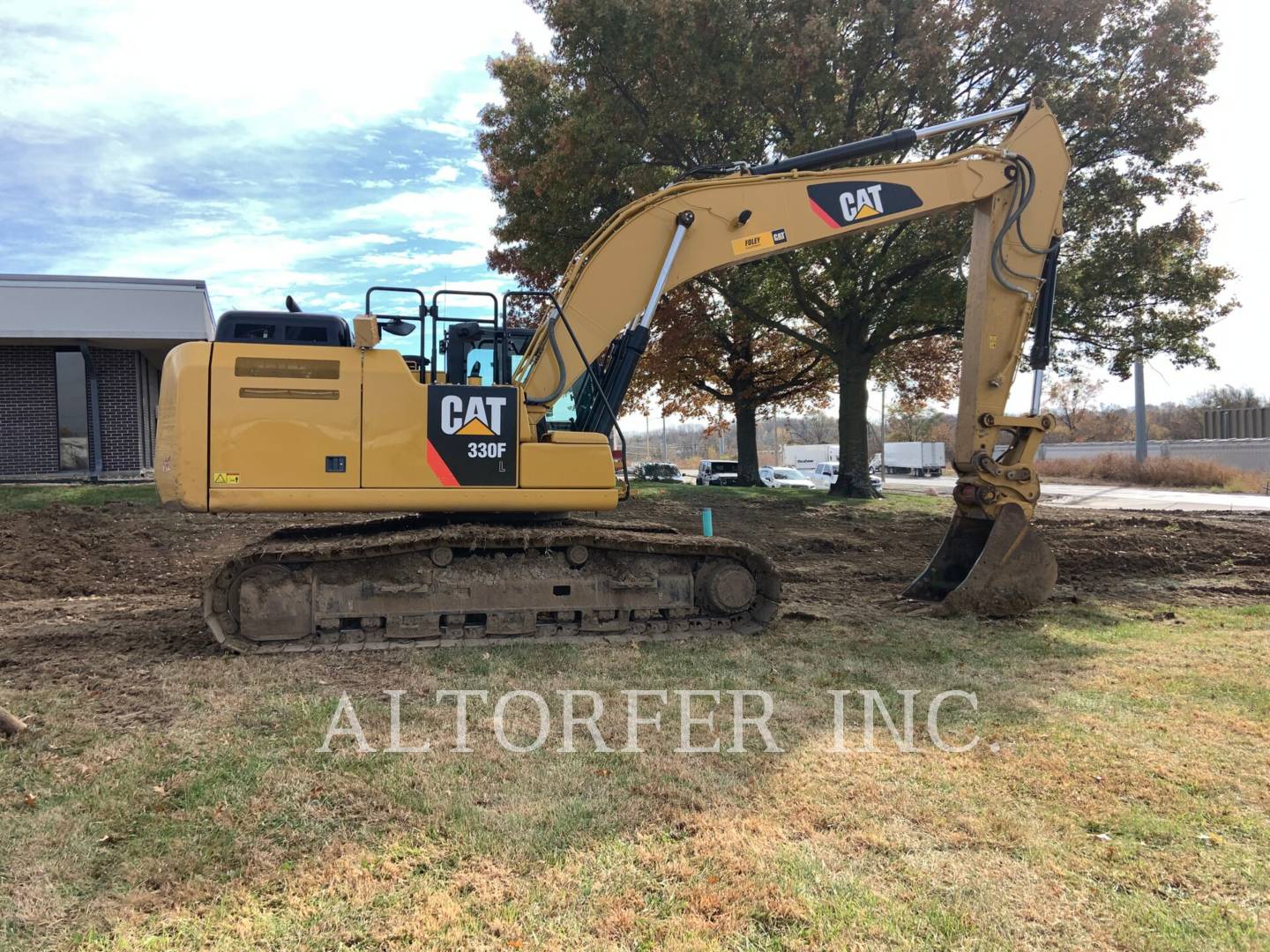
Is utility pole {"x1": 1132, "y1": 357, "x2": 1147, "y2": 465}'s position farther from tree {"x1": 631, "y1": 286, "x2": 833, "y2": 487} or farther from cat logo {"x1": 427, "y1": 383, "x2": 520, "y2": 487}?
cat logo {"x1": 427, "y1": 383, "x2": 520, "y2": 487}

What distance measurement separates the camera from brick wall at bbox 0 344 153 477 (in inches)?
706

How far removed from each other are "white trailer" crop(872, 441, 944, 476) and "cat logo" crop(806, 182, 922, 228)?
5207 cm

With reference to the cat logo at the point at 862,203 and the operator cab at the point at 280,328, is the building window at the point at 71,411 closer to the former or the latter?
the operator cab at the point at 280,328

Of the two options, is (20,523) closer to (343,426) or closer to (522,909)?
(343,426)

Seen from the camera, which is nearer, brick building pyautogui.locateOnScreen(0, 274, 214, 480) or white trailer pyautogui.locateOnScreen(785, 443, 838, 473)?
brick building pyautogui.locateOnScreen(0, 274, 214, 480)

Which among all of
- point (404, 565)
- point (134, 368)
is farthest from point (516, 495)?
point (134, 368)

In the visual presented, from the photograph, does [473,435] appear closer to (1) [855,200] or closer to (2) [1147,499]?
(1) [855,200]

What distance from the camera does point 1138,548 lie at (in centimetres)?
1169

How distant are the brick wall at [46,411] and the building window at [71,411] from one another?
12 centimetres

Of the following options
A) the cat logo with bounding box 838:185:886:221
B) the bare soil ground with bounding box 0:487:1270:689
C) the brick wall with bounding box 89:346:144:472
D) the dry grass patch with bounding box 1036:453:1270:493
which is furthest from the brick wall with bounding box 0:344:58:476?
the dry grass patch with bounding box 1036:453:1270:493

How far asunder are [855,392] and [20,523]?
17.0 metres

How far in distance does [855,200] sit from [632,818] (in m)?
6.65

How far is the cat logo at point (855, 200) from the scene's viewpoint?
8.05 meters

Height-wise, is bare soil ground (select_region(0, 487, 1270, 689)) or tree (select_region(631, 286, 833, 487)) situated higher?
tree (select_region(631, 286, 833, 487))
